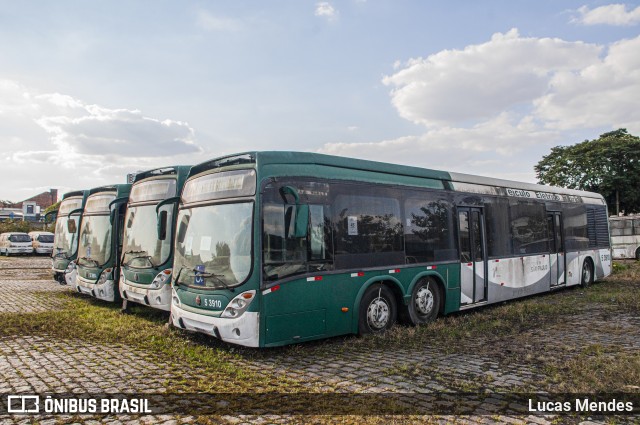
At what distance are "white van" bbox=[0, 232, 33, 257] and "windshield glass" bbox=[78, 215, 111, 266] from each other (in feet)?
104

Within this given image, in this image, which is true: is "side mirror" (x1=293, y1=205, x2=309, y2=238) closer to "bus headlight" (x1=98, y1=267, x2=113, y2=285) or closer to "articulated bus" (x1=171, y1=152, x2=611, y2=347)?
"articulated bus" (x1=171, y1=152, x2=611, y2=347)

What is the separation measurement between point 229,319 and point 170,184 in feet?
14.9

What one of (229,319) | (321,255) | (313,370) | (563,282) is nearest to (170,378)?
(229,319)

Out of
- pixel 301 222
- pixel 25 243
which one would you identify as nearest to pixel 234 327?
pixel 301 222

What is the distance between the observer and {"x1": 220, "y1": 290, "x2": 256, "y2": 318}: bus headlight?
706 cm

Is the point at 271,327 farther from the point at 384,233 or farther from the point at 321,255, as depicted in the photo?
the point at 384,233

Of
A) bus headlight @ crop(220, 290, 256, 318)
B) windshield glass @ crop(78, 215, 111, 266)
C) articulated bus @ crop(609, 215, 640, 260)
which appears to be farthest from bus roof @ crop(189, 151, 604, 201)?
articulated bus @ crop(609, 215, 640, 260)

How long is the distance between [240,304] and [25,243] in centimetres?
4023

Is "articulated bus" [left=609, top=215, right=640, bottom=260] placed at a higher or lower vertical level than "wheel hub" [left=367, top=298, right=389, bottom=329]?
higher

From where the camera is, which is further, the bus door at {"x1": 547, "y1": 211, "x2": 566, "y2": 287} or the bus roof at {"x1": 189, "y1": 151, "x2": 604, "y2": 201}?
the bus door at {"x1": 547, "y1": 211, "x2": 566, "y2": 287}

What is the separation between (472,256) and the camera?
1123 centimetres

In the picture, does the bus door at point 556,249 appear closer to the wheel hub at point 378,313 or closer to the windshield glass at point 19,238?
the wheel hub at point 378,313

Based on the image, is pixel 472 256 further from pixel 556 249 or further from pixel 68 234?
pixel 68 234

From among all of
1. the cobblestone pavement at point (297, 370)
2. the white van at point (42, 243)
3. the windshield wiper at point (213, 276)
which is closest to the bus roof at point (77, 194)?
the cobblestone pavement at point (297, 370)
